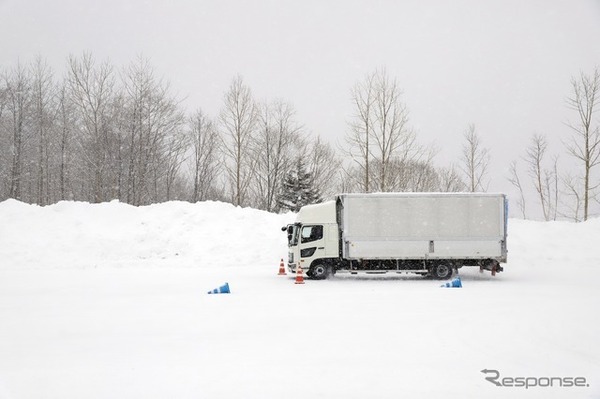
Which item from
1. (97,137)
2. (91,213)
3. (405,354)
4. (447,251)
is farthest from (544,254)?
(97,137)

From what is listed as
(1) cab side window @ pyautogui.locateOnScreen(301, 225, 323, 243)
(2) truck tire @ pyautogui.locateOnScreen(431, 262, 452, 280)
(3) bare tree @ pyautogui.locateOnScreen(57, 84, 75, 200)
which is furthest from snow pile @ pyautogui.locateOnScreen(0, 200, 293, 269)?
(3) bare tree @ pyautogui.locateOnScreen(57, 84, 75, 200)

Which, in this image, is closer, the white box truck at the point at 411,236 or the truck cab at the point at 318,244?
the white box truck at the point at 411,236

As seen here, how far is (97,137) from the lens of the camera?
3934 centimetres

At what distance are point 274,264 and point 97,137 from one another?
22.4 meters

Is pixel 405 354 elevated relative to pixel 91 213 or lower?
lower

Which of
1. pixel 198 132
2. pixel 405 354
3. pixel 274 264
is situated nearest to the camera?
pixel 405 354

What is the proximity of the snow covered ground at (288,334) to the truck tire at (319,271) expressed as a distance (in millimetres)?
973

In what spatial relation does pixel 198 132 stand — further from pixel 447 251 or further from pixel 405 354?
pixel 405 354

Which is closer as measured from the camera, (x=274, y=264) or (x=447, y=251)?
(x=447, y=251)

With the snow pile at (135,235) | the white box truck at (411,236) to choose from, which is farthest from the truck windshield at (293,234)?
the snow pile at (135,235)

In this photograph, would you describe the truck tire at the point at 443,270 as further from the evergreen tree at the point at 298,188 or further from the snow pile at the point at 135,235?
the evergreen tree at the point at 298,188

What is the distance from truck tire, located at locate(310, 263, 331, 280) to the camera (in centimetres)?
1991

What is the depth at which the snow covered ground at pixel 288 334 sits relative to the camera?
19.6 ft

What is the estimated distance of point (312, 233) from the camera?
20.1 metres
